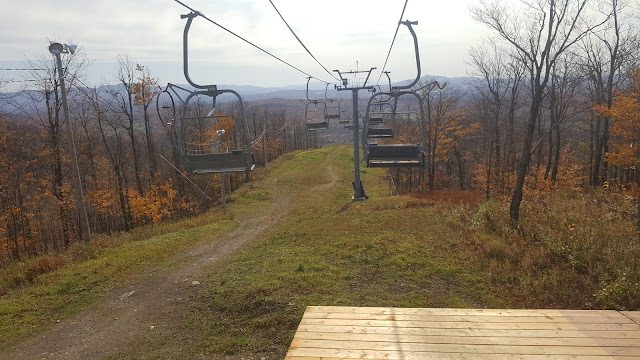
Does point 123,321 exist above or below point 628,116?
below

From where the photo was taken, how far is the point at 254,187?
33.8 m

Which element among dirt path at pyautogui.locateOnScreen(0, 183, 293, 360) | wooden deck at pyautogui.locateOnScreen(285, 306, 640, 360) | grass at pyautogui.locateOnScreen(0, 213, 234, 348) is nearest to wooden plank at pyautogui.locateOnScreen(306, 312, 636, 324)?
wooden deck at pyautogui.locateOnScreen(285, 306, 640, 360)

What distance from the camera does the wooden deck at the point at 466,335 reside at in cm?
366

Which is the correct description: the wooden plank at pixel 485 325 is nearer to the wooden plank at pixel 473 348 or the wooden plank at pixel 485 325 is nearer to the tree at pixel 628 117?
the wooden plank at pixel 473 348

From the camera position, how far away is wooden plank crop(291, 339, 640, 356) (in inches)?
142

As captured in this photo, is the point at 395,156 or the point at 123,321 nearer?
the point at 123,321

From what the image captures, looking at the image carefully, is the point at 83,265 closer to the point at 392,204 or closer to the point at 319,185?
the point at 392,204

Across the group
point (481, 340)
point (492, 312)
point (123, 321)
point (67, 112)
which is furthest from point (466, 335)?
point (67, 112)

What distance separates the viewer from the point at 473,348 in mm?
3748

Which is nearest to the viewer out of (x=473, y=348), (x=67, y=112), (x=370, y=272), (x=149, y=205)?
(x=473, y=348)

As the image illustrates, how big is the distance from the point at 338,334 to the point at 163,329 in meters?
4.63

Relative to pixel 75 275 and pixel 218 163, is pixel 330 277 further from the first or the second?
pixel 75 275

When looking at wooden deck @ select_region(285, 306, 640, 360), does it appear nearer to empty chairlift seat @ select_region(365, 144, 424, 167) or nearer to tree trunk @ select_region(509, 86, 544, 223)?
empty chairlift seat @ select_region(365, 144, 424, 167)

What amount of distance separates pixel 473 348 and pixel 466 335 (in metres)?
0.25
